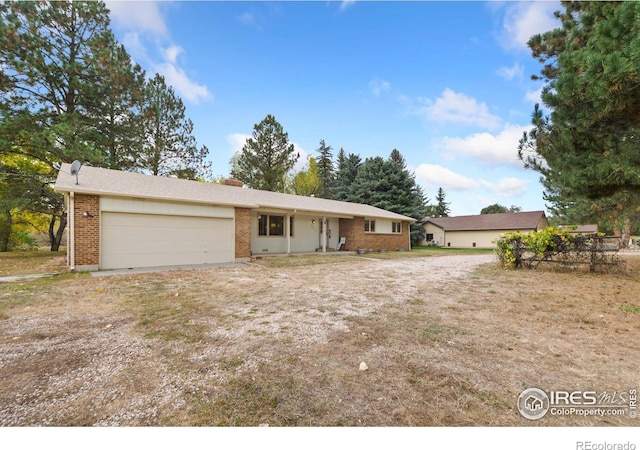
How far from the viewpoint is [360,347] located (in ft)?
10.2

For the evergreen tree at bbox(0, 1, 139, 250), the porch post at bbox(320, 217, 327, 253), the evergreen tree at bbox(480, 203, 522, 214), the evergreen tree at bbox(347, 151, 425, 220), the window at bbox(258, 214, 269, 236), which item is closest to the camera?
the evergreen tree at bbox(0, 1, 139, 250)

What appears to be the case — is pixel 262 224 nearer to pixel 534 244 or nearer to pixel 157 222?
pixel 157 222

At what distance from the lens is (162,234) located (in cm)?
998

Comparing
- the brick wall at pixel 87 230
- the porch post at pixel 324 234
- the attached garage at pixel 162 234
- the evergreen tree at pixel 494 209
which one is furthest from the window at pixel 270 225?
the evergreen tree at pixel 494 209

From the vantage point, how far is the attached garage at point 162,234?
354 inches

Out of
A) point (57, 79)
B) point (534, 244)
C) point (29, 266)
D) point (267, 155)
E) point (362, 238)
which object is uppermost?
→ point (57, 79)

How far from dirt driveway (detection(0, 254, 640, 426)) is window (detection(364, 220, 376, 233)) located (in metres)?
12.7

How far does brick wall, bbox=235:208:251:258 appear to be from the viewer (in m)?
11.8

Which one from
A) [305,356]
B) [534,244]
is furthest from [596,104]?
[305,356]

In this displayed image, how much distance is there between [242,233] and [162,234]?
308 cm

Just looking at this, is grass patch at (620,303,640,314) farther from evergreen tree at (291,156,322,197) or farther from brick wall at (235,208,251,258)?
evergreen tree at (291,156,322,197)

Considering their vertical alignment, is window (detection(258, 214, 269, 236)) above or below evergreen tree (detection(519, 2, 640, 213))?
below

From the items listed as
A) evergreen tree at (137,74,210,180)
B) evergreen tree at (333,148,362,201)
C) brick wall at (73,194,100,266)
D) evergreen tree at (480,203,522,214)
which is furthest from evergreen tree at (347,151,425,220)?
evergreen tree at (480,203,522,214)
